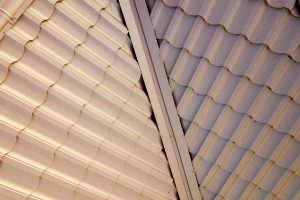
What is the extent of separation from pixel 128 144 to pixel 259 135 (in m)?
0.85

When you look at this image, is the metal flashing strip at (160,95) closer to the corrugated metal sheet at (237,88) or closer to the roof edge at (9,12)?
the corrugated metal sheet at (237,88)

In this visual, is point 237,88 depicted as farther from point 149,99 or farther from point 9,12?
point 9,12

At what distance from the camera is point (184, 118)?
1.94 m

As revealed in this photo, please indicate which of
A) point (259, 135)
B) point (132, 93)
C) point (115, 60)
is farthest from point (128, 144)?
point (259, 135)

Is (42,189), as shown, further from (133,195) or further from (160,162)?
(160,162)

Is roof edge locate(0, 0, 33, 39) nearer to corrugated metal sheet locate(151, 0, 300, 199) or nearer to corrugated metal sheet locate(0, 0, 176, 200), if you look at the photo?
corrugated metal sheet locate(0, 0, 176, 200)

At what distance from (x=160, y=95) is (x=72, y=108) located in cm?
59

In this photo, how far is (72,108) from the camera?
1560mm

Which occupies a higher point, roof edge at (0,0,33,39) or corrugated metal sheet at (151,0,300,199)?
corrugated metal sheet at (151,0,300,199)

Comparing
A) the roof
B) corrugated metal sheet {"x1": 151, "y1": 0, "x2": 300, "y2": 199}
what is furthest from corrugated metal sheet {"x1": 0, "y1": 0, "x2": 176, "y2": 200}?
corrugated metal sheet {"x1": 151, "y1": 0, "x2": 300, "y2": 199}

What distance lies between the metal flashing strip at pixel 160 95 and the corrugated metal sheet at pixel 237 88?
50mm

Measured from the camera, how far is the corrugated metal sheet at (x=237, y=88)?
60.8 inches

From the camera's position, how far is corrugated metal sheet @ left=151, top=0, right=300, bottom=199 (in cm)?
154

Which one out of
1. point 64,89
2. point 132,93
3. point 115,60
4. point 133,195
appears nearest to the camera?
point 64,89
